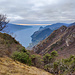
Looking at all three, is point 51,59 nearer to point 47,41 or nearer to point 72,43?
point 72,43

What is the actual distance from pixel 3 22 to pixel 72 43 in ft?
206

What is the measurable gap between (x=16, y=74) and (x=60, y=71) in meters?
10.8

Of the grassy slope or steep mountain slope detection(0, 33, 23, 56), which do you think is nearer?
the grassy slope

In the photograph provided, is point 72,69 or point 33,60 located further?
point 33,60

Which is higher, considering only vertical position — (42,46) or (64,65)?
(64,65)

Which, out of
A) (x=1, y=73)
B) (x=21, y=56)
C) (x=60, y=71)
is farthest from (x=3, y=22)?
(x=60, y=71)

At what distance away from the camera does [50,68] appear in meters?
15.2

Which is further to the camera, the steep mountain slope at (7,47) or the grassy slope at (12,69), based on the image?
the steep mountain slope at (7,47)

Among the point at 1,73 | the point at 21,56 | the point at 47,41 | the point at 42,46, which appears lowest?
the point at 42,46

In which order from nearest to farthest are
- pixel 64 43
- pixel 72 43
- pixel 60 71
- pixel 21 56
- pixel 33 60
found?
pixel 21 56, pixel 60 71, pixel 33 60, pixel 72 43, pixel 64 43

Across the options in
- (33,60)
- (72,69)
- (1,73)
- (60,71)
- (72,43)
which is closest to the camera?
(1,73)

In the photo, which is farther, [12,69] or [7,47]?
[7,47]

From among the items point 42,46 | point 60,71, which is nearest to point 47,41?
point 42,46

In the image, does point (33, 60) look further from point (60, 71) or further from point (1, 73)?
point (1, 73)
